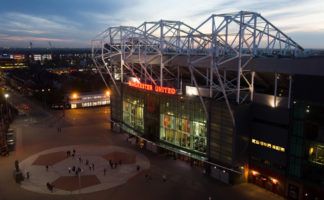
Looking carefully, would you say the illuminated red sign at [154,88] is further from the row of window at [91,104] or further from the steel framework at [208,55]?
the row of window at [91,104]

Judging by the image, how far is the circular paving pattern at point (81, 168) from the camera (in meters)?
44.4

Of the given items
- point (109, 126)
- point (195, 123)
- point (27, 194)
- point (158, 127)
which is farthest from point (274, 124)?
point (109, 126)

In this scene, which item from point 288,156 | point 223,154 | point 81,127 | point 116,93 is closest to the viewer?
point 288,156

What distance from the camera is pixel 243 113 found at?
4384 cm

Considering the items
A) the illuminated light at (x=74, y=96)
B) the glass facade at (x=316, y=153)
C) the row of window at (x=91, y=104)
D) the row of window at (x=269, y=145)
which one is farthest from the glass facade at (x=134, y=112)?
the row of window at (x=91, y=104)

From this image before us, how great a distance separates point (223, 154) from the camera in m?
45.4

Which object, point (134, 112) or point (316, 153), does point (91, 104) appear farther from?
point (316, 153)

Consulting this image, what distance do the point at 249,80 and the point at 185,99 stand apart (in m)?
10.0

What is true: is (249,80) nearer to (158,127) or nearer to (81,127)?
A: (158,127)

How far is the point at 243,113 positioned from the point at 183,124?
11.4 meters

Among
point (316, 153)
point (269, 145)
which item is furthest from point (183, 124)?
point (316, 153)

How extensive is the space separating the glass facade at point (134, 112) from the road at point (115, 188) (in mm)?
3699

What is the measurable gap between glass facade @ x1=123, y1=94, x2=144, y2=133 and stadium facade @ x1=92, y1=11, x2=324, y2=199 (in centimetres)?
188

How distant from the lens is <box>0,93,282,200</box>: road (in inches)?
1623
